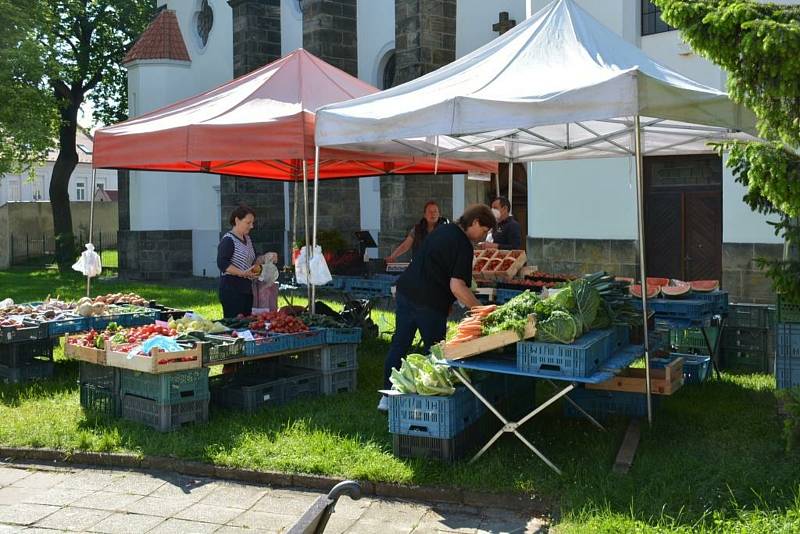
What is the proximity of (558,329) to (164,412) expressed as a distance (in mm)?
3348

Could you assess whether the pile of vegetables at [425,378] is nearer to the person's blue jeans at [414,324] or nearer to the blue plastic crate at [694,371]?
the person's blue jeans at [414,324]

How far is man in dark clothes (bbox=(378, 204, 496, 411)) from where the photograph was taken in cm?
695

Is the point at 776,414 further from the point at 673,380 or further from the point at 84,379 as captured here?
the point at 84,379

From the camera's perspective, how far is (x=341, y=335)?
27.5 feet

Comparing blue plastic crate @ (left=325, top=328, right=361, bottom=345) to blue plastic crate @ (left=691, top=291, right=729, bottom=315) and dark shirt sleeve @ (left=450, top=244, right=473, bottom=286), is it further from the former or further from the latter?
blue plastic crate @ (left=691, top=291, right=729, bottom=315)

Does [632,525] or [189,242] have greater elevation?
[189,242]

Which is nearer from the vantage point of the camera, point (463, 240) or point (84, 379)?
point (463, 240)

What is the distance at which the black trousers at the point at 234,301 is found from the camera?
959 centimetres

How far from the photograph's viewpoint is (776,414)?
279 inches

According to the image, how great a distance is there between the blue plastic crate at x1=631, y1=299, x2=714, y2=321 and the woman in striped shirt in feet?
13.5

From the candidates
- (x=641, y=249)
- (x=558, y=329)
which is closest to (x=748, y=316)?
(x=641, y=249)

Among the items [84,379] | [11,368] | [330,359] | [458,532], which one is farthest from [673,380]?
[11,368]

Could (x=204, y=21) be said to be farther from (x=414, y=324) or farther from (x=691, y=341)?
(x=414, y=324)

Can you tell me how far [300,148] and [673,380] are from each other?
161 inches
